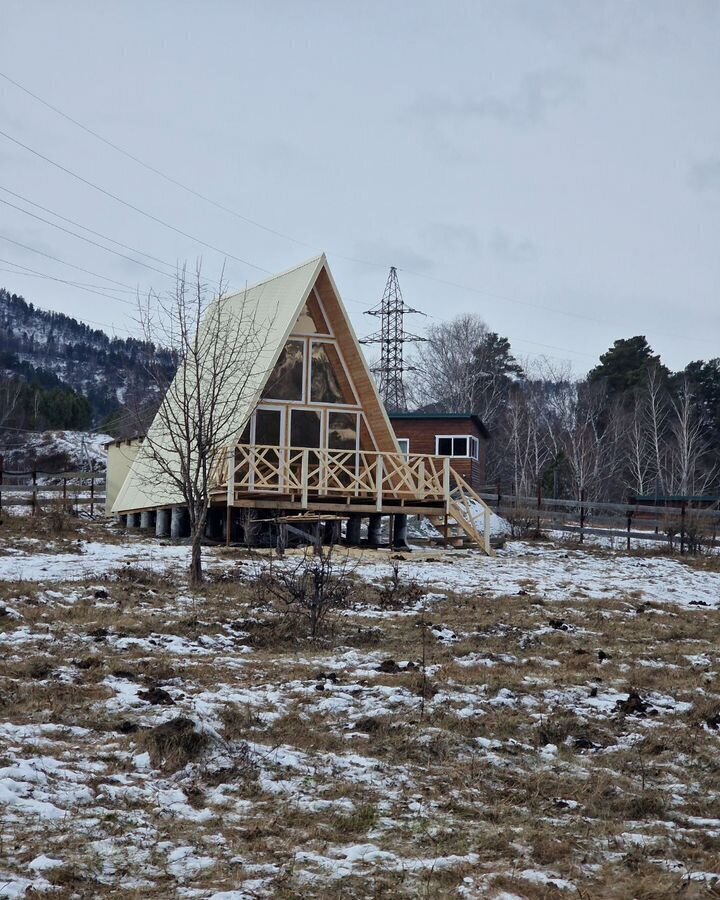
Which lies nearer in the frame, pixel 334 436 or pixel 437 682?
pixel 437 682

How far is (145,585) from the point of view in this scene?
48.9 feet

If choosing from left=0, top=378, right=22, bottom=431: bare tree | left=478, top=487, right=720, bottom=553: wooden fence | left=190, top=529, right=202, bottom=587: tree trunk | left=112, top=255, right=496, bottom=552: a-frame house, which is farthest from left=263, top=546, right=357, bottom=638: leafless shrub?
left=0, top=378, right=22, bottom=431: bare tree

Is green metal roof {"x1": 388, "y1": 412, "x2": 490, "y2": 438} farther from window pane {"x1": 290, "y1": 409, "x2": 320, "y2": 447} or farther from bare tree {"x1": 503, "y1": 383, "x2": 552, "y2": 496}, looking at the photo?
bare tree {"x1": 503, "y1": 383, "x2": 552, "y2": 496}

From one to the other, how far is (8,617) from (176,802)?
5.97 m

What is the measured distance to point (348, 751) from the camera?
24.0 ft

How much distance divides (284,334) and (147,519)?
301 inches

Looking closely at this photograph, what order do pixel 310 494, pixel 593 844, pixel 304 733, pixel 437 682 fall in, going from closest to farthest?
pixel 593 844, pixel 304 733, pixel 437 682, pixel 310 494

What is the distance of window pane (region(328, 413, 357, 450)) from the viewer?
24719mm

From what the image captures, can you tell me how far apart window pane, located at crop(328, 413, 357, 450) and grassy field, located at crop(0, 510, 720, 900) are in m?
10.9

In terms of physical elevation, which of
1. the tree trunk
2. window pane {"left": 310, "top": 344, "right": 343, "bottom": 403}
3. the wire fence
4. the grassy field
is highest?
window pane {"left": 310, "top": 344, "right": 343, "bottom": 403}

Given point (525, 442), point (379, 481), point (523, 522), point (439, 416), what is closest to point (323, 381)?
point (379, 481)

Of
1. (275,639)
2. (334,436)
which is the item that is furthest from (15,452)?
(275,639)

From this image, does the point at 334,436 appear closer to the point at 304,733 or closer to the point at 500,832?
the point at 304,733

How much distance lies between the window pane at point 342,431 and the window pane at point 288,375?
3.50ft
